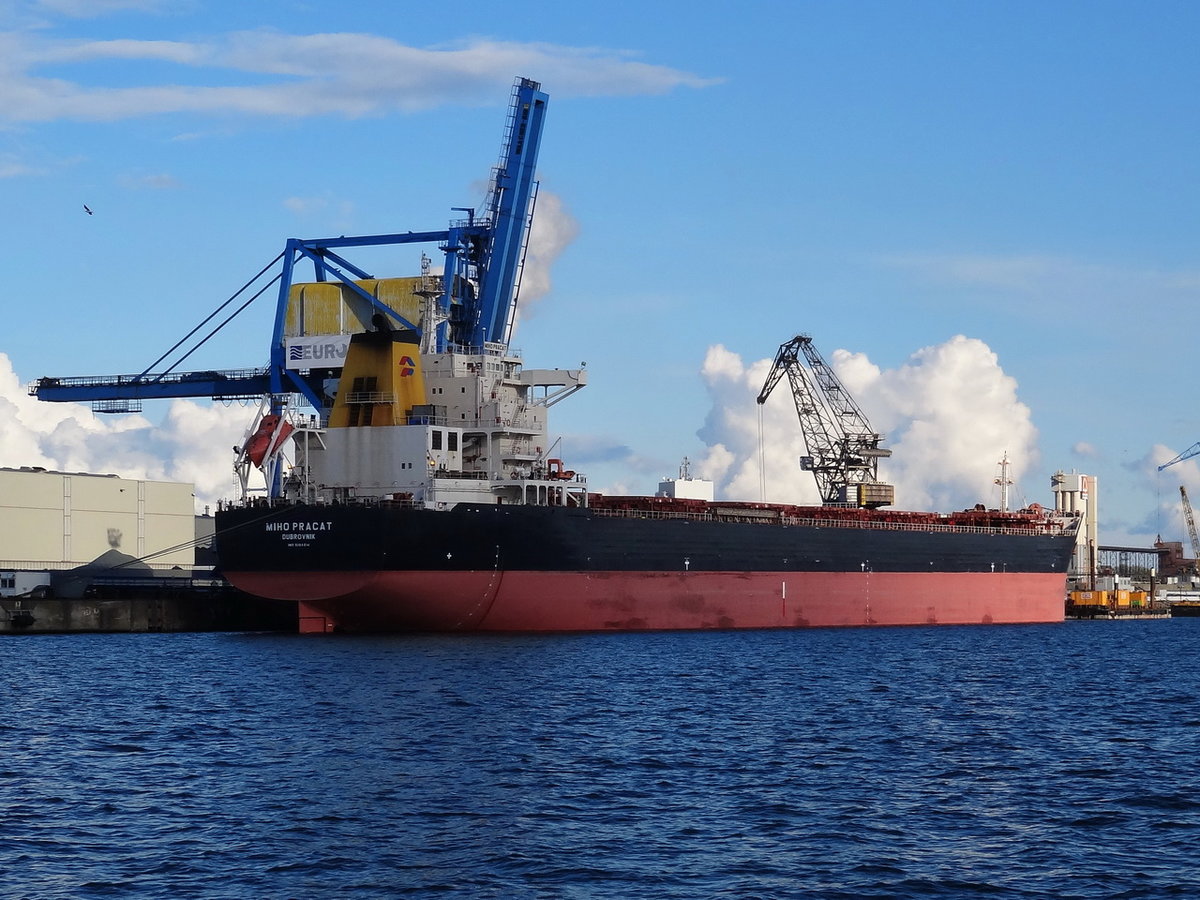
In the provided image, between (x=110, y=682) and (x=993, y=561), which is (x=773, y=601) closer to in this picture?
(x=993, y=561)

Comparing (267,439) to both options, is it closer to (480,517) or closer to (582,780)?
(480,517)

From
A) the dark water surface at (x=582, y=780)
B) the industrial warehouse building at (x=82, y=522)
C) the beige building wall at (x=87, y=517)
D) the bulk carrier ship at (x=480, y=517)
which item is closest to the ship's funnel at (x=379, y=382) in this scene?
the bulk carrier ship at (x=480, y=517)

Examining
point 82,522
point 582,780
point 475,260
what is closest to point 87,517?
point 82,522

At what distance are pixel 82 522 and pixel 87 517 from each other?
347 millimetres

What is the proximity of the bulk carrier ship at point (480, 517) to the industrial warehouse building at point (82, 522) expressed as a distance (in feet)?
19.5

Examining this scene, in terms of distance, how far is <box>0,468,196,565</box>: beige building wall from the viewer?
232ft

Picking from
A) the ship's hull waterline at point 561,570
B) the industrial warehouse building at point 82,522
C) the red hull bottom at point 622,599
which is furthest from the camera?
the industrial warehouse building at point 82,522

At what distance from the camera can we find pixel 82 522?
73688 millimetres

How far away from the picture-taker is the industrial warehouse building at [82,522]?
230 ft

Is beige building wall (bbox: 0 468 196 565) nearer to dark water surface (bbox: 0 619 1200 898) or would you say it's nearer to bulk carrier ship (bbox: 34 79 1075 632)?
bulk carrier ship (bbox: 34 79 1075 632)

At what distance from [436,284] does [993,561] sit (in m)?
29.3

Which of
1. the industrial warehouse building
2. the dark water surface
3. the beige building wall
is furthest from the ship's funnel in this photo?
the industrial warehouse building

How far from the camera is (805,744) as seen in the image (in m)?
26.7

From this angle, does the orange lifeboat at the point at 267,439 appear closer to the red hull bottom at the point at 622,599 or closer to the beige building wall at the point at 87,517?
the red hull bottom at the point at 622,599
